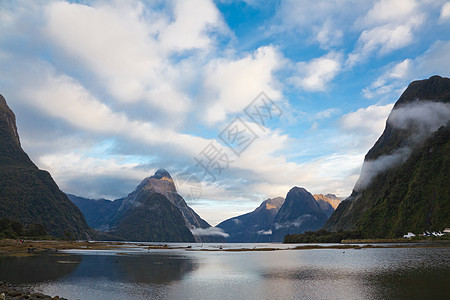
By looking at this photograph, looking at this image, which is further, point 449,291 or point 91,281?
point 91,281

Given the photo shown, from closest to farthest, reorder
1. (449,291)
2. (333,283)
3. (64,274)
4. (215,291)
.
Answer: (449,291) → (215,291) → (333,283) → (64,274)

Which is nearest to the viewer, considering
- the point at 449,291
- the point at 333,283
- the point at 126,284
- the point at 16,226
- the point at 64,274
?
the point at 449,291

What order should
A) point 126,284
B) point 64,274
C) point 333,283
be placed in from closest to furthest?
point 333,283
point 126,284
point 64,274

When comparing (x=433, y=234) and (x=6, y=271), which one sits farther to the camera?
(x=433, y=234)

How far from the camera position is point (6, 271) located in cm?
6675

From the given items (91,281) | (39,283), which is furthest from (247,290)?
(39,283)

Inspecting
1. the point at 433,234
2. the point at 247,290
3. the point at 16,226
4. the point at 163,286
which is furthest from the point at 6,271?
the point at 433,234

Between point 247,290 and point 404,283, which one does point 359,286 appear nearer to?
point 404,283

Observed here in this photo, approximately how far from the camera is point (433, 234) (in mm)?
199000

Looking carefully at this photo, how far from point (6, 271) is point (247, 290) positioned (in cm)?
5489

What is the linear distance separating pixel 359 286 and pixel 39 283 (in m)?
53.8

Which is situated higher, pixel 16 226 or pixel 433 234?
pixel 16 226

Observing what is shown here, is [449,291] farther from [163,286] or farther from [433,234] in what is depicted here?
[433,234]

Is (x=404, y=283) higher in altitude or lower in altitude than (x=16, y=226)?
lower
